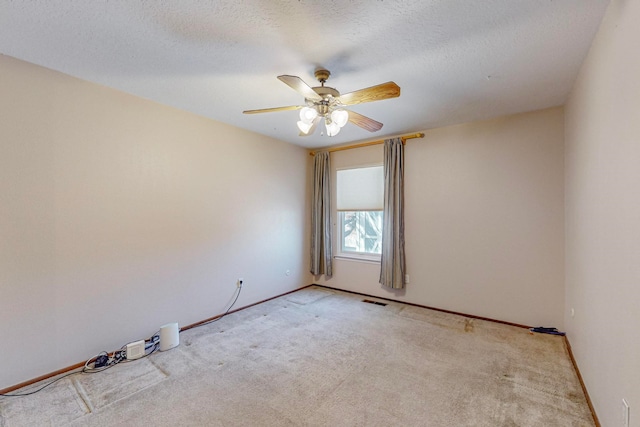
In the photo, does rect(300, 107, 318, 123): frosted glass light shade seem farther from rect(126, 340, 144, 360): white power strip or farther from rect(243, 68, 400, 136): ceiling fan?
rect(126, 340, 144, 360): white power strip

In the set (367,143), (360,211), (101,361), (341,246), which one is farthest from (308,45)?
(341,246)

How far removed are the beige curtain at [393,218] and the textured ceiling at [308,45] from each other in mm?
1226

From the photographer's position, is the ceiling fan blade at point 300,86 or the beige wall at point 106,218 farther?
the beige wall at point 106,218

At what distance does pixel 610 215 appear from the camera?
164cm

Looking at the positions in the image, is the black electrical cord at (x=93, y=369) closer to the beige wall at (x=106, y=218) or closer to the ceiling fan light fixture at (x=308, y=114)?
the beige wall at (x=106, y=218)

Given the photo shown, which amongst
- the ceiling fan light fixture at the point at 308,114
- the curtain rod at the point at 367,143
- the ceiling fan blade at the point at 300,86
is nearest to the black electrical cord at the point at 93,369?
the ceiling fan light fixture at the point at 308,114

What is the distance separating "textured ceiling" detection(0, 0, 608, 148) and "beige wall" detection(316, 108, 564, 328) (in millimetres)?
588

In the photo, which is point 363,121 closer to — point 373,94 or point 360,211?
point 373,94

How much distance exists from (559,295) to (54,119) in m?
5.19

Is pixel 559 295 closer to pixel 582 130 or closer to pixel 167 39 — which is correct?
pixel 582 130

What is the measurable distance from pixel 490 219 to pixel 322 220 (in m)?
2.50

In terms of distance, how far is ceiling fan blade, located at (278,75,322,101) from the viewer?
1.83 meters

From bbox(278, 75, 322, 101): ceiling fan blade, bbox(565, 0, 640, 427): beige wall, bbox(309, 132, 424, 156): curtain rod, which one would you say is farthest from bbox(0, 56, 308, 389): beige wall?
bbox(565, 0, 640, 427): beige wall

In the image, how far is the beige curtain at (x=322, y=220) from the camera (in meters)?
4.84
